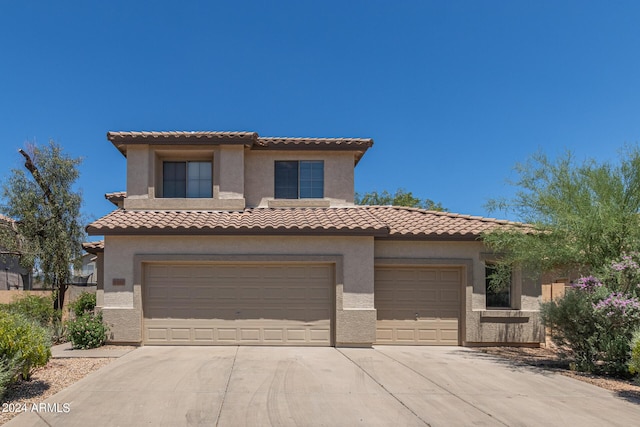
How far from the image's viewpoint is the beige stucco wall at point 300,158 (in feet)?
52.6

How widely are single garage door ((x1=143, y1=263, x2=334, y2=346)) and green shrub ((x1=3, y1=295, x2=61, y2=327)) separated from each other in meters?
4.60

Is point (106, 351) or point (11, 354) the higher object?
point (11, 354)

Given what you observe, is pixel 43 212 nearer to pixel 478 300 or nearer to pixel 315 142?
pixel 315 142

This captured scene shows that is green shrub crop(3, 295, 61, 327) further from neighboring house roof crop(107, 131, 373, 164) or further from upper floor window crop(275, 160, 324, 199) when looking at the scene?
upper floor window crop(275, 160, 324, 199)

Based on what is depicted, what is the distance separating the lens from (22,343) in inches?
319

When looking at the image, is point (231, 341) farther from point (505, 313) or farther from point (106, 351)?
point (505, 313)

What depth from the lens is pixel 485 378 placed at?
996 cm

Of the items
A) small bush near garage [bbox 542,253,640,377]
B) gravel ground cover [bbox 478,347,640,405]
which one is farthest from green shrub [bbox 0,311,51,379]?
small bush near garage [bbox 542,253,640,377]

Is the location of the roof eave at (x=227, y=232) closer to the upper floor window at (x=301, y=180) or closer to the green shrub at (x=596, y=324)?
the upper floor window at (x=301, y=180)

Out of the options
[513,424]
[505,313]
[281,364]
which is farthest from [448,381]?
[505,313]

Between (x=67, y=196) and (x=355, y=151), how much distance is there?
396 inches

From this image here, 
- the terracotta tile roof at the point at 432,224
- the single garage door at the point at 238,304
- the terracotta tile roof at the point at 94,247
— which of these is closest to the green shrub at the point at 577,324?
the terracotta tile roof at the point at 432,224

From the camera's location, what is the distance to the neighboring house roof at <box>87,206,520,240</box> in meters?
13.3

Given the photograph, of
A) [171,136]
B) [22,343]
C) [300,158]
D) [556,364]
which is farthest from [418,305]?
[22,343]
